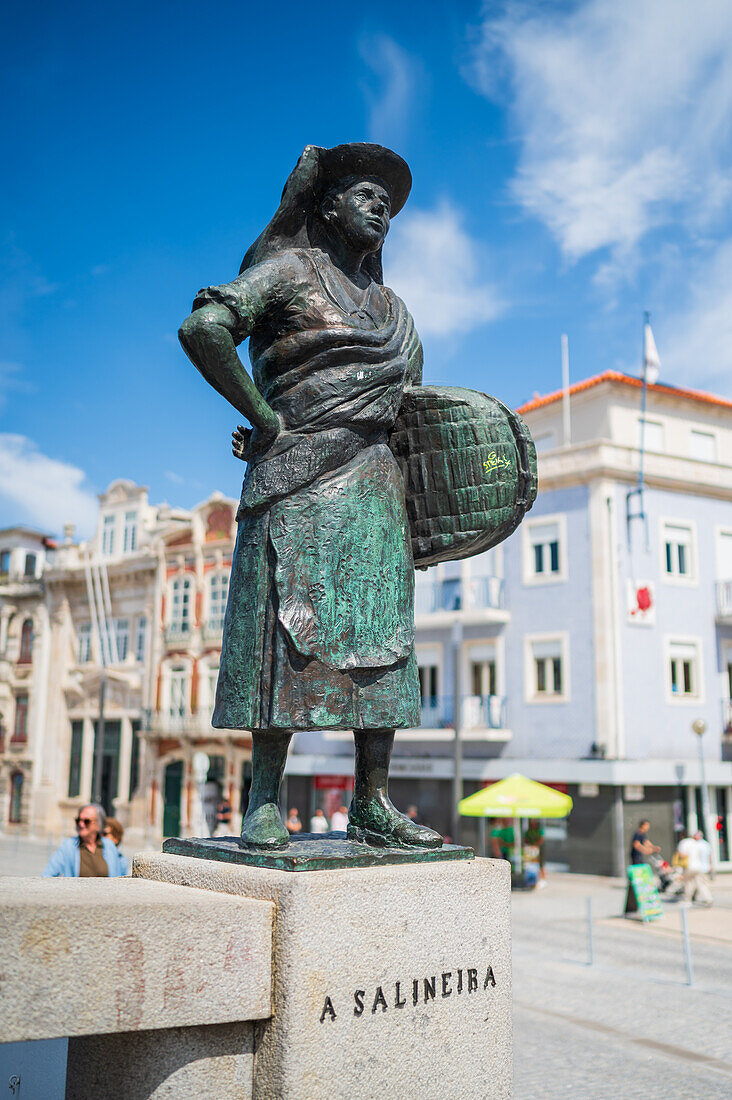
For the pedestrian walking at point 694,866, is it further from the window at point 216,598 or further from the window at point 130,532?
the window at point 130,532

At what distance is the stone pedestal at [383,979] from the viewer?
2656 mm

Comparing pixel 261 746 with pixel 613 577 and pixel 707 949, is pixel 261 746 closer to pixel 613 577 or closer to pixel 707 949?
pixel 707 949

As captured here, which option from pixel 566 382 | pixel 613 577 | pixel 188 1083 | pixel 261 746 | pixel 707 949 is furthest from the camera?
pixel 566 382

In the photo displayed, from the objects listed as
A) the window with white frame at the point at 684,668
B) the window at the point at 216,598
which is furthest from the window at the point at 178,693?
the window with white frame at the point at 684,668

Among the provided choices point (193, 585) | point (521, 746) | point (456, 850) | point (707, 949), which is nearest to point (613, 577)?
point (521, 746)

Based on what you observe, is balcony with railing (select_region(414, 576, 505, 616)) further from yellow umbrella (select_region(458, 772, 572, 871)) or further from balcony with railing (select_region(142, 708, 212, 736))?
balcony with railing (select_region(142, 708, 212, 736))

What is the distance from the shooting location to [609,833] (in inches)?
904

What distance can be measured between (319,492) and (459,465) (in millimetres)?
610

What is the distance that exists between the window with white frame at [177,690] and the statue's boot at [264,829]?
3273 cm

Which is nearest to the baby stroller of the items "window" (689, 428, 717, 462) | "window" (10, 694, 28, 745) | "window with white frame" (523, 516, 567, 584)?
"window with white frame" (523, 516, 567, 584)

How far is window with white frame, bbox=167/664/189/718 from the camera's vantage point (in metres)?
35.3

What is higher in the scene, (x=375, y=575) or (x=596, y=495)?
(x=596, y=495)

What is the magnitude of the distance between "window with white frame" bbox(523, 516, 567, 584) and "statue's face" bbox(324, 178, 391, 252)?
22.8 meters

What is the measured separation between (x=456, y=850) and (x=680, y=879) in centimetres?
1804
